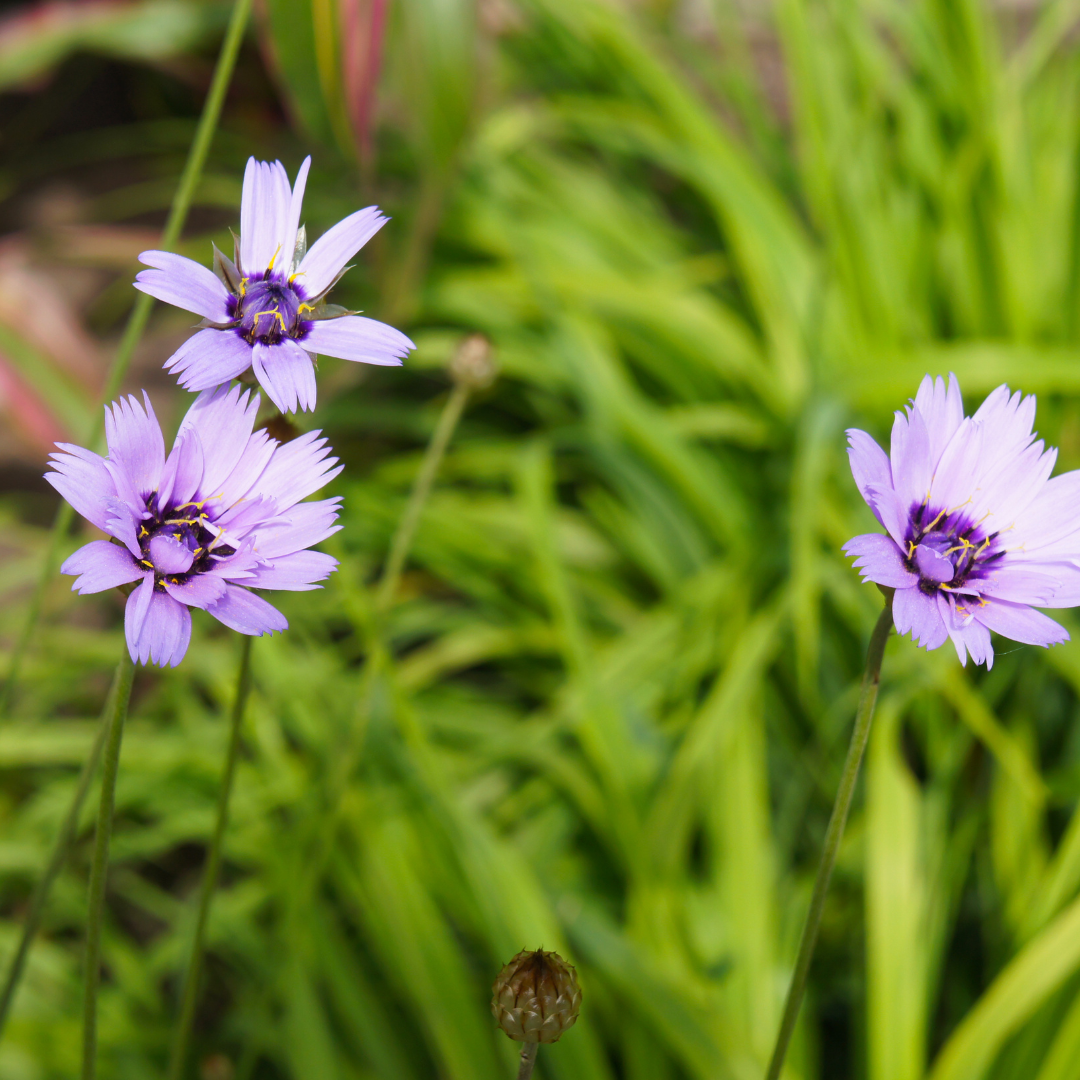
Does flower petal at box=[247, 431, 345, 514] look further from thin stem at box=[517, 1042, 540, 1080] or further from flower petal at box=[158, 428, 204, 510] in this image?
thin stem at box=[517, 1042, 540, 1080]

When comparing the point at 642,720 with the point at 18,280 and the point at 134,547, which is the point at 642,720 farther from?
the point at 18,280

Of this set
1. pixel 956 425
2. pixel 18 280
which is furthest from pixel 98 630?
pixel 956 425

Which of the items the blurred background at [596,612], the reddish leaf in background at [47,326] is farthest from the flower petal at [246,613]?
the reddish leaf in background at [47,326]

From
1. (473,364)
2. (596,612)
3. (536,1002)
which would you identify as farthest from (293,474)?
(596,612)

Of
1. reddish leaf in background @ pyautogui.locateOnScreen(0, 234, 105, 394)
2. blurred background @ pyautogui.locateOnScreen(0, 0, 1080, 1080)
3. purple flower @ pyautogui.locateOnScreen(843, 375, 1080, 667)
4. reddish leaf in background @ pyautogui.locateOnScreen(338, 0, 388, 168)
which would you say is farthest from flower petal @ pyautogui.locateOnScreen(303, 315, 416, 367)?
reddish leaf in background @ pyautogui.locateOnScreen(0, 234, 105, 394)

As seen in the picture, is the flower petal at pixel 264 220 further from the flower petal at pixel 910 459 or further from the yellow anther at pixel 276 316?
the flower petal at pixel 910 459

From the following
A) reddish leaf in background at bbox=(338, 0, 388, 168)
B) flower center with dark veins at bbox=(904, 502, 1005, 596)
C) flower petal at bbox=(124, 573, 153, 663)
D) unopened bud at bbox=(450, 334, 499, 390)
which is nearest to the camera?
flower petal at bbox=(124, 573, 153, 663)
